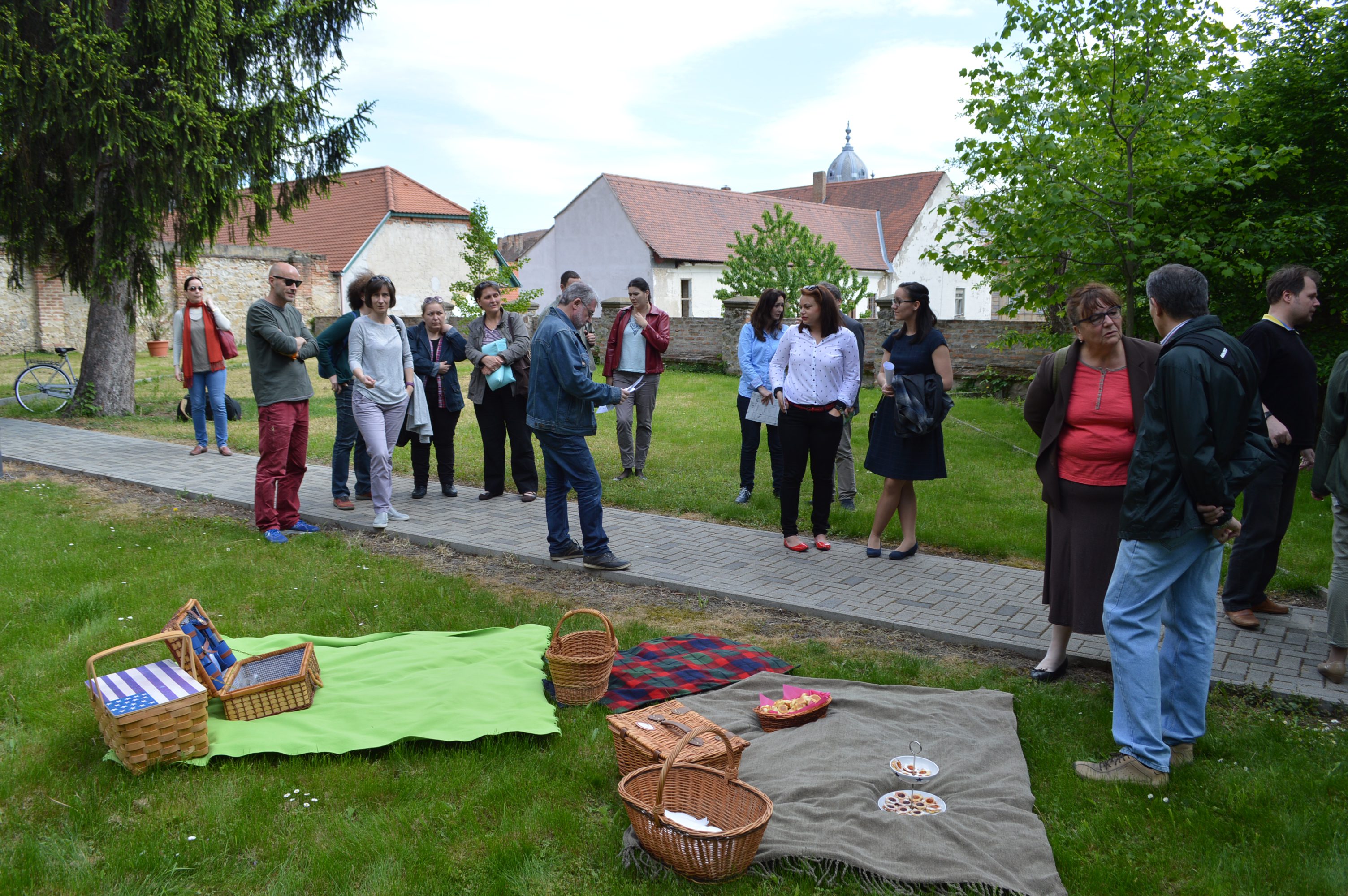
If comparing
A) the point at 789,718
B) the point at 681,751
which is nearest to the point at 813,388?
the point at 789,718

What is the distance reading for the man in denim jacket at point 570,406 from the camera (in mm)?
6293

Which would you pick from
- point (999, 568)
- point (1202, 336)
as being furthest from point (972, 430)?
point (1202, 336)

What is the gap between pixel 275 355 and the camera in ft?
23.1

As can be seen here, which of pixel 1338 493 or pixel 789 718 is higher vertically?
pixel 1338 493

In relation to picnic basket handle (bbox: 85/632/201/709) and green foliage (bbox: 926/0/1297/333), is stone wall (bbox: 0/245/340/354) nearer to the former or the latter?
green foliage (bbox: 926/0/1297/333)

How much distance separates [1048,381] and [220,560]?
5610mm

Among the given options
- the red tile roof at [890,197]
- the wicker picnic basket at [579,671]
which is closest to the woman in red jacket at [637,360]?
the wicker picnic basket at [579,671]

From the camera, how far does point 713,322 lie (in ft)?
75.5

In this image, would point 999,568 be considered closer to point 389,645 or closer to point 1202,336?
point 1202,336

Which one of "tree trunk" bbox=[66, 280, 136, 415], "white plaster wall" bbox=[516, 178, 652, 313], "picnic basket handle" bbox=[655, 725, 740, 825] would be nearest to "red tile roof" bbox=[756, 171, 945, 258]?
"white plaster wall" bbox=[516, 178, 652, 313]

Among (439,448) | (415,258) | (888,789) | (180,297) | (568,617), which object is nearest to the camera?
(888,789)

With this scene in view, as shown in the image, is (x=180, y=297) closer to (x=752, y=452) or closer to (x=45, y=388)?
(x=45, y=388)

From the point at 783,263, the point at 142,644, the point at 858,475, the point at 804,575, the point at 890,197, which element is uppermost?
the point at 890,197

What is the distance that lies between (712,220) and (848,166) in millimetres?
42521
